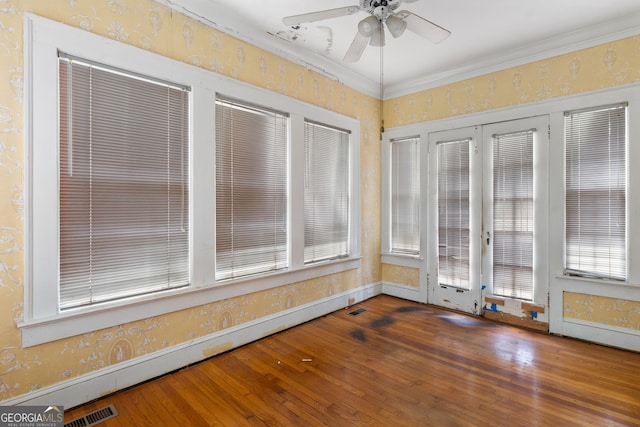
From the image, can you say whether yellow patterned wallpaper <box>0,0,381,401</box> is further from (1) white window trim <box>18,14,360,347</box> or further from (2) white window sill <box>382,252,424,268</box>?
(2) white window sill <box>382,252,424,268</box>

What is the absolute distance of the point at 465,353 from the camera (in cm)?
287

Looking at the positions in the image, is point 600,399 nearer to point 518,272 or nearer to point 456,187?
point 518,272

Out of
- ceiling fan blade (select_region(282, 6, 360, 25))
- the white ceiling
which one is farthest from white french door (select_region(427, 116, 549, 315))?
ceiling fan blade (select_region(282, 6, 360, 25))

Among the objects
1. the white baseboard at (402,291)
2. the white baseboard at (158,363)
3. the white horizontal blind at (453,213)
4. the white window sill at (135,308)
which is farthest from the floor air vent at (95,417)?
the white horizontal blind at (453,213)

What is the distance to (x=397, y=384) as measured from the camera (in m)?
2.37

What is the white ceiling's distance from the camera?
2.67 meters

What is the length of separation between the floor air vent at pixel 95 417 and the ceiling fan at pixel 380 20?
2.82 meters

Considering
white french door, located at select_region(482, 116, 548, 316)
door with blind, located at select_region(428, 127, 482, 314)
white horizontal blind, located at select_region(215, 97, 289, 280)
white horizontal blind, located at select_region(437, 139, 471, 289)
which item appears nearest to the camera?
white horizontal blind, located at select_region(215, 97, 289, 280)

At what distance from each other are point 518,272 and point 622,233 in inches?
38.1

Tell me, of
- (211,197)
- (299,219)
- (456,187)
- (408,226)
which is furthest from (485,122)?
(211,197)

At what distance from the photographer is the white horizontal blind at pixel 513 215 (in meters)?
3.45

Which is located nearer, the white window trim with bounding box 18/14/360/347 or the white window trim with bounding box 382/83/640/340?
the white window trim with bounding box 18/14/360/347

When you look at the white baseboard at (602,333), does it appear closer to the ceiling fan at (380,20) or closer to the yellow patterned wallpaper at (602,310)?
the yellow patterned wallpaper at (602,310)

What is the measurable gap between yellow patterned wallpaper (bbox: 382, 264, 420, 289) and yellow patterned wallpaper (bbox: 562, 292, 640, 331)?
1.65 meters
